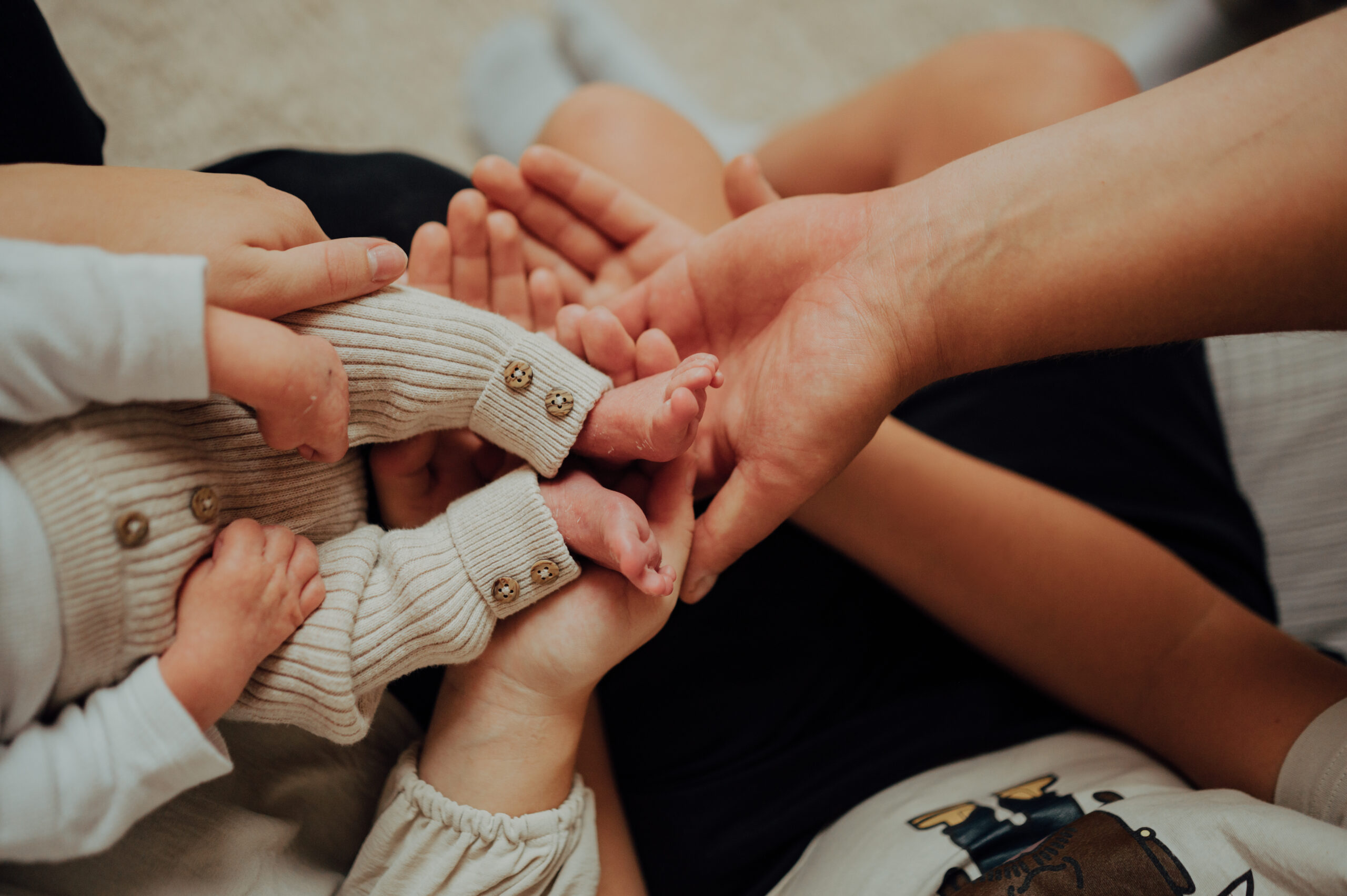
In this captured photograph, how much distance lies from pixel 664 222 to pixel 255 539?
53 cm

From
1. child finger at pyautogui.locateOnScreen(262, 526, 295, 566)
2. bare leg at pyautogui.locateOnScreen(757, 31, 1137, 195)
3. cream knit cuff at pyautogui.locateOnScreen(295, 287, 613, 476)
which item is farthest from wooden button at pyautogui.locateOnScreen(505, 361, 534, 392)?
bare leg at pyautogui.locateOnScreen(757, 31, 1137, 195)

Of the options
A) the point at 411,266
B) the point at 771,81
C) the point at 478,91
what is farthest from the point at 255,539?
the point at 771,81

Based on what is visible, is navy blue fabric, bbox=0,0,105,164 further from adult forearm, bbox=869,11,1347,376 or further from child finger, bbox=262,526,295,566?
adult forearm, bbox=869,11,1347,376

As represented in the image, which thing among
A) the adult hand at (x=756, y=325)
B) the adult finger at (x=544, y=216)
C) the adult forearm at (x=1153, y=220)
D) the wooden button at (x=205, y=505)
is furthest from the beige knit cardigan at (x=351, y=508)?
the adult forearm at (x=1153, y=220)

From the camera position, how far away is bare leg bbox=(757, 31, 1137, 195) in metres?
0.89

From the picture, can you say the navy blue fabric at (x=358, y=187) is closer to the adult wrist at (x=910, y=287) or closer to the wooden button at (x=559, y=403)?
the wooden button at (x=559, y=403)

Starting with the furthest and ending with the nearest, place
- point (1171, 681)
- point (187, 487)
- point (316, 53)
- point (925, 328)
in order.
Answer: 1. point (316, 53)
2. point (1171, 681)
3. point (925, 328)
4. point (187, 487)

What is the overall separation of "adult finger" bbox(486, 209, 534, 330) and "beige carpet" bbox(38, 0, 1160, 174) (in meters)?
0.65

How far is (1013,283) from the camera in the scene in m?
0.62

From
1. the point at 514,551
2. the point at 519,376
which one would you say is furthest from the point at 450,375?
the point at 514,551

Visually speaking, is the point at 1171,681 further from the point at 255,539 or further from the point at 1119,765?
the point at 255,539

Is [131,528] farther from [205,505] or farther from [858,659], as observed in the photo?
[858,659]

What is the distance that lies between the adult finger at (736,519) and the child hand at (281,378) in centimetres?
32

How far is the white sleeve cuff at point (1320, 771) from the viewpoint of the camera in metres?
0.63
